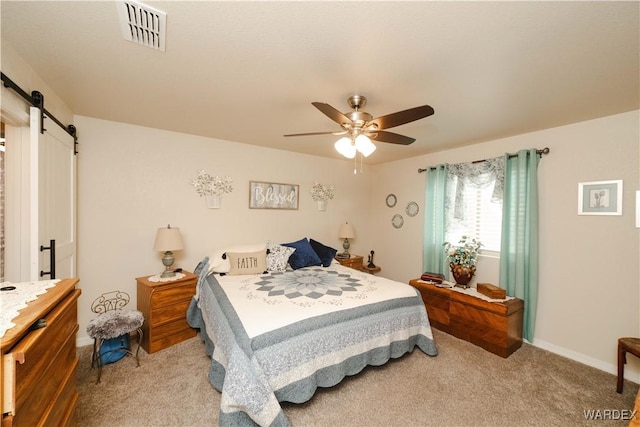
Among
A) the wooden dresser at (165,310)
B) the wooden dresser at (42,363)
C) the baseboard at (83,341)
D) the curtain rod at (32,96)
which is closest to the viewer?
the wooden dresser at (42,363)

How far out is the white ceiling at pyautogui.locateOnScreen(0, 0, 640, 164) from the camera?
1256 millimetres

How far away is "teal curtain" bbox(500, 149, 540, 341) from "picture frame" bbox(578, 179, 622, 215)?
0.36 metres

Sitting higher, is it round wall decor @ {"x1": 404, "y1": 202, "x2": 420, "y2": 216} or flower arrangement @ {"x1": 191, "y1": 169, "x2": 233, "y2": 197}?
flower arrangement @ {"x1": 191, "y1": 169, "x2": 233, "y2": 197}

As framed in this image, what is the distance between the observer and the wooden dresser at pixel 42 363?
81 centimetres

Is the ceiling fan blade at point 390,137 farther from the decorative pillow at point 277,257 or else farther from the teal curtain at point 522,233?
the decorative pillow at point 277,257

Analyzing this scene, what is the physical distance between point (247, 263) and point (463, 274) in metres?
2.58

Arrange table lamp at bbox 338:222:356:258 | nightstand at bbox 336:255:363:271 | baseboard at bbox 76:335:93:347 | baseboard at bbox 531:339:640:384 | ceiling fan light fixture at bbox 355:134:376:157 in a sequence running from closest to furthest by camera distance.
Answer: ceiling fan light fixture at bbox 355:134:376:157 < baseboard at bbox 531:339:640:384 < baseboard at bbox 76:335:93:347 < nightstand at bbox 336:255:363:271 < table lamp at bbox 338:222:356:258

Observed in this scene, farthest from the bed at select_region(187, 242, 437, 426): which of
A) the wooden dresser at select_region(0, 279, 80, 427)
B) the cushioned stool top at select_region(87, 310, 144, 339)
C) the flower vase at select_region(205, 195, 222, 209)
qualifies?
the flower vase at select_region(205, 195, 222, 209)

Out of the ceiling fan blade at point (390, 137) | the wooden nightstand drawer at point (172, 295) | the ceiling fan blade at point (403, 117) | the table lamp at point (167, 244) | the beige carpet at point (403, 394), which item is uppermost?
the ceiling fan blade at point (403, 117)

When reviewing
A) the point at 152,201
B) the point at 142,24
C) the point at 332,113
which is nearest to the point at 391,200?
the point at 332,113

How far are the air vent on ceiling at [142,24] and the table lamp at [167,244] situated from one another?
1841mm

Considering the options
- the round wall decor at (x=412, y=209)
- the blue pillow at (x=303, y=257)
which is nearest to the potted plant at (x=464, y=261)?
the round wall decor at (x=412, y=209)

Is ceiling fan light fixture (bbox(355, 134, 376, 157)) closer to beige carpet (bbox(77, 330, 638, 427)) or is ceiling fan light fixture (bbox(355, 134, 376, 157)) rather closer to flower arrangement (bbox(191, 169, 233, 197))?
beige carpet (bbox(77, 330, 638, 427))

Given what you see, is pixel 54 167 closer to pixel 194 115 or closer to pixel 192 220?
pixel 194 115
